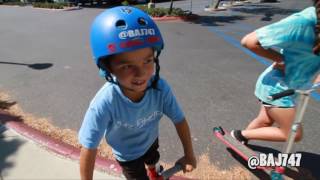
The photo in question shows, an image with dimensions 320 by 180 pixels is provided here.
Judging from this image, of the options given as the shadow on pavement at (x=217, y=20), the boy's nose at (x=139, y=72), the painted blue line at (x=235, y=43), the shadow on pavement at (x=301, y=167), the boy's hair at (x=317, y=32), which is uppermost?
the boy's hair at (x=317, y=32)

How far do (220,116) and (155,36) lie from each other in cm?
295

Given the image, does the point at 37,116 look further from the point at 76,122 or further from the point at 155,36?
the point at 155,36

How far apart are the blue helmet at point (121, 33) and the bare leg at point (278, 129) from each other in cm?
157

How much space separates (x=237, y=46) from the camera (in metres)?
8.45

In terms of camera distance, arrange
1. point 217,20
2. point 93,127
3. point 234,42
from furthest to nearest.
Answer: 1. point 217,20
2. point 234,42
3. point 93,127

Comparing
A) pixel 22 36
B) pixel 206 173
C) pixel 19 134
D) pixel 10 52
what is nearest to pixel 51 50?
pixel 10 52

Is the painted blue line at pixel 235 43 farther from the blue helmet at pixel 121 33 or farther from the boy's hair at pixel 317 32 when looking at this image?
the blue helmet at pixel 121 33

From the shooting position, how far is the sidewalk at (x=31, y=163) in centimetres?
311

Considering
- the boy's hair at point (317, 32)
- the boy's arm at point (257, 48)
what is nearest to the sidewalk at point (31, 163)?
the boy's arm at point (257, 48)

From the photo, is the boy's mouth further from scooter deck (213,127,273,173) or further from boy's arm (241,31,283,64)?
scooter deck (213,127,273,173)

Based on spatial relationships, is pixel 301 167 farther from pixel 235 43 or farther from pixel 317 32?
pixel 235 43

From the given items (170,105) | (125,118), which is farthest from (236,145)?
(125,118)

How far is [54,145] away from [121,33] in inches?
94.8

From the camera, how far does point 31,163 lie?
3283 millimetres
